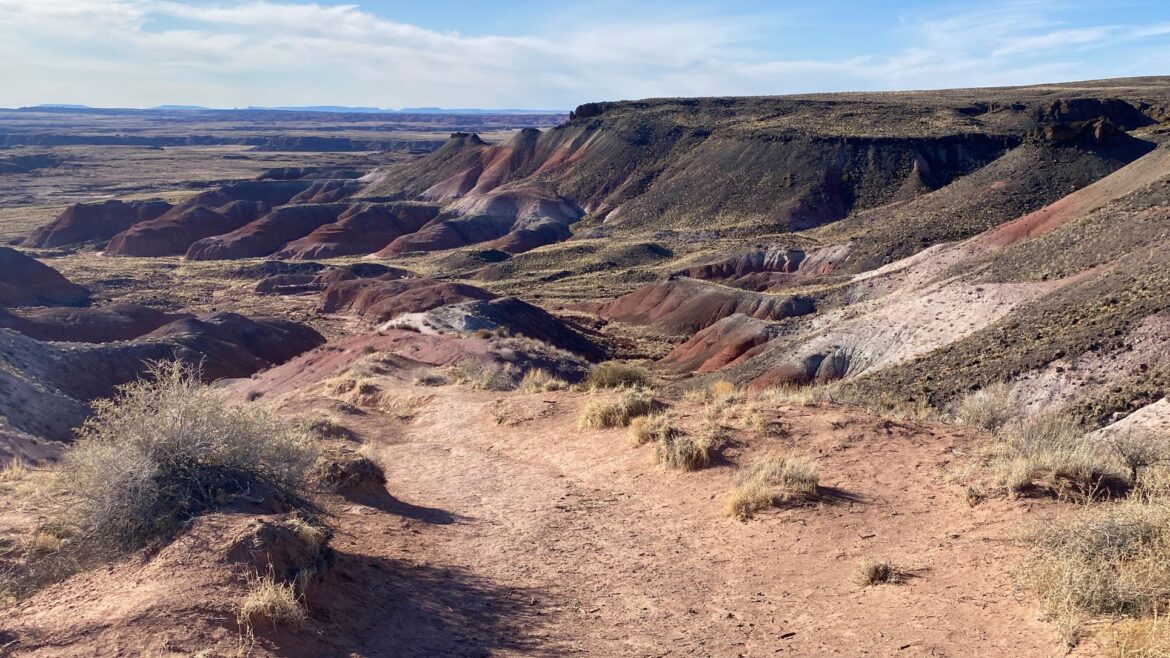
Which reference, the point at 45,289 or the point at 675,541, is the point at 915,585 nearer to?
the point at 675,541

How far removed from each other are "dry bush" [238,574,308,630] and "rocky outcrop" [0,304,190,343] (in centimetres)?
3595

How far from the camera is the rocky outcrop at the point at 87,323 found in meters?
36.8

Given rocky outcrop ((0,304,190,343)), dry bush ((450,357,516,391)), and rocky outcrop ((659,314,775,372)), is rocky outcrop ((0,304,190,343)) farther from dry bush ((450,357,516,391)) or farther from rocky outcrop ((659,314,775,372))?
rocky outcrop ((659,314,775,372))

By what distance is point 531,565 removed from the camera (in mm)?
8750

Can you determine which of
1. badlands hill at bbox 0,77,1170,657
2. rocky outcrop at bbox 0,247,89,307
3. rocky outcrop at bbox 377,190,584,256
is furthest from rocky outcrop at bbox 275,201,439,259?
rocky outcrop at bbox 0,247,89,307

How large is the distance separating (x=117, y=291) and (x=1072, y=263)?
2061 inches

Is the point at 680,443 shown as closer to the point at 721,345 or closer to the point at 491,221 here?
the point at 721,345

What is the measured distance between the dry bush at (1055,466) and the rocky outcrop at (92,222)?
80.8 metres

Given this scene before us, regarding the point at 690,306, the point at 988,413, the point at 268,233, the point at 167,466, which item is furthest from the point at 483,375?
the point at 268,233

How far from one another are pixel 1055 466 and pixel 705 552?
12.3 ft

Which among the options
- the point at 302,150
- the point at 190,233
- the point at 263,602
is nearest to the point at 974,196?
the point at 263,602

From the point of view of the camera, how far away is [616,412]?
1405 cm

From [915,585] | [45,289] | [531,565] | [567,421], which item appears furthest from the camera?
[45,289]

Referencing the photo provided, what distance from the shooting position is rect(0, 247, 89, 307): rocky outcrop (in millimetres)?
45500
